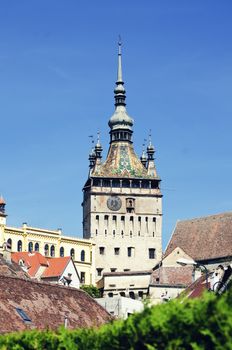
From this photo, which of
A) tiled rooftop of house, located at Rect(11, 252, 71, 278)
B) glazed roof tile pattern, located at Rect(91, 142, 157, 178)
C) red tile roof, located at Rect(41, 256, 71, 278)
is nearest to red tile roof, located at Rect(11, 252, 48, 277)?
Answer: tiled rooftop of house, located at Rect(11, 252, 71, 278)

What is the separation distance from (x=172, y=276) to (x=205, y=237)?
1646cm

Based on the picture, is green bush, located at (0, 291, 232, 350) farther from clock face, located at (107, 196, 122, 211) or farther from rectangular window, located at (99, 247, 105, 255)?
clock face, located at (107, 196, 122, 211)

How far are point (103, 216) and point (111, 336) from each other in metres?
134

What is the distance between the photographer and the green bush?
64.2 feet

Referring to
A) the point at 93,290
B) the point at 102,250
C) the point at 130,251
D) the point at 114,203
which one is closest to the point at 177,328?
the point at 93,290

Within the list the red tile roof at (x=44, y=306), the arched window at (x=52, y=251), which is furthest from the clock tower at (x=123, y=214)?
the red tile roof at (x=44, y=306)

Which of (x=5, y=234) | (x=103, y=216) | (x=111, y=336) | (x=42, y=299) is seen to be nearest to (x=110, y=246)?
(x=103, y=216)

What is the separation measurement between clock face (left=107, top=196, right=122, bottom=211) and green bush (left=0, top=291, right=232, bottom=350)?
133087mm

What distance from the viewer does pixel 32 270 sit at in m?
133

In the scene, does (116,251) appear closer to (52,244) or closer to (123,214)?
(123,214)

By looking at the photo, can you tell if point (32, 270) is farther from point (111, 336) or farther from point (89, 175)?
point (111, 336)

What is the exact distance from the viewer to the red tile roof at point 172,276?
135m

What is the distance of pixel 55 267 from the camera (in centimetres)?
13438

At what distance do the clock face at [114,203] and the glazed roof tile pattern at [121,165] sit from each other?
4.08 m
